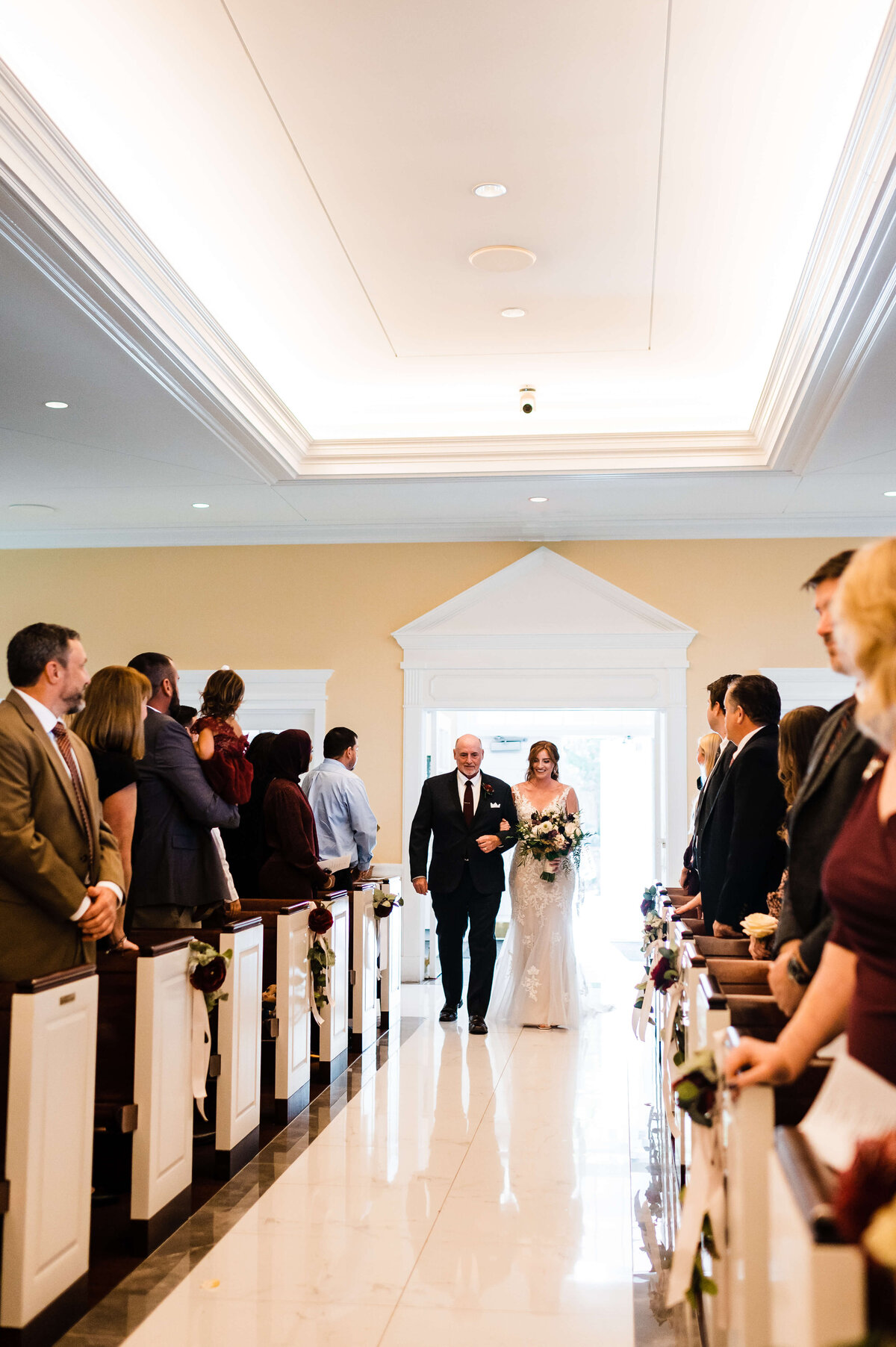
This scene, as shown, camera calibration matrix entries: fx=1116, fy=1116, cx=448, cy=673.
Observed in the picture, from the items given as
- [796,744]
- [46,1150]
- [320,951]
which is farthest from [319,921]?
[796,744]

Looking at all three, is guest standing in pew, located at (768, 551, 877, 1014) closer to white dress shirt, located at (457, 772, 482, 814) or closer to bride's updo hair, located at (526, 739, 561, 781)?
white dress shirt, located at (457, 772, 482, 814)

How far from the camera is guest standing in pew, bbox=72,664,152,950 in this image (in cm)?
386

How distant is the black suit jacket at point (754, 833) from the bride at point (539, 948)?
307cm

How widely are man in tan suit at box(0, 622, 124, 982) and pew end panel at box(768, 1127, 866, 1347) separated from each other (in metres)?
2.26

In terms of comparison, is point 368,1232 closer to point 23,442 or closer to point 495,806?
point 495,806

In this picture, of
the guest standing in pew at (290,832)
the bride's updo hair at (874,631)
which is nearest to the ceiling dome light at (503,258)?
the guest standing in pew at (290,832)

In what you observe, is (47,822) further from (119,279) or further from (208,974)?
(119,279)

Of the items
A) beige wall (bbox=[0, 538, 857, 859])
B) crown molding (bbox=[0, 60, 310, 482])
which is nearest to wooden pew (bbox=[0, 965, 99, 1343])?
crown molding (bbox=[0, 60, 310, 482])

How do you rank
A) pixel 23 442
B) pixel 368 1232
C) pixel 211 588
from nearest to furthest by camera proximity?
pixel 368 1232, pixel 23 442, pixel 211 588

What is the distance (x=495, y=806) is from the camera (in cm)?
701

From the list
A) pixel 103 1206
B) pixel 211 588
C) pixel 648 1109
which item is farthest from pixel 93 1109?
pixel 211 588

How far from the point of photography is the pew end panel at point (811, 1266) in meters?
1.22

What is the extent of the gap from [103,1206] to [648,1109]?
8.14 feet

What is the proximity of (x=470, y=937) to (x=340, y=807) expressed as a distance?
1.20 metres
